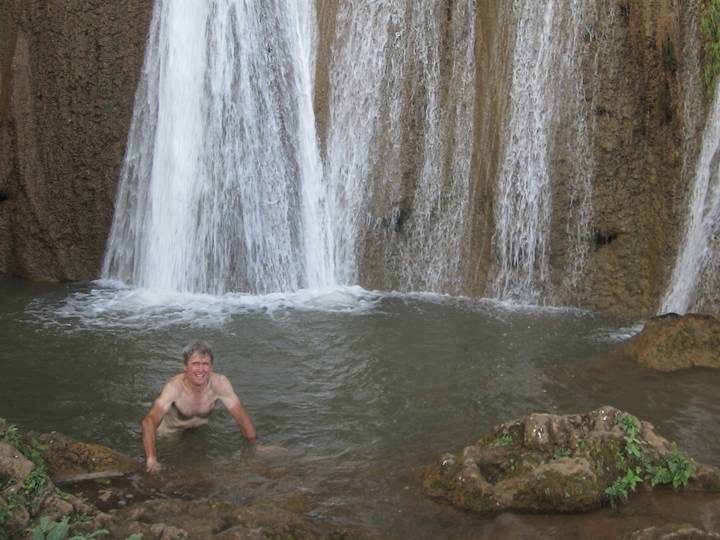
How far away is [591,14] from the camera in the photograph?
31.4 ft

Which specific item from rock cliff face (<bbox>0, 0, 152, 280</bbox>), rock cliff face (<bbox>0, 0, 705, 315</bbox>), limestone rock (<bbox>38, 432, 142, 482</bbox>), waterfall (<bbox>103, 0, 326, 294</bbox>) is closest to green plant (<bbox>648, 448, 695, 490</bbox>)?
limestone rock (<bbox>38, 432, 142, 482</bbox>)

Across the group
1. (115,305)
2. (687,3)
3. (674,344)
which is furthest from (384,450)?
(687,3)

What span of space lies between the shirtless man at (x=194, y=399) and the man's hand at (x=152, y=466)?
32 centimetres

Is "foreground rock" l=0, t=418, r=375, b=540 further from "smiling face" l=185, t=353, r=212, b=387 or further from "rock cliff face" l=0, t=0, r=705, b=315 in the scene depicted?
"rock cliff face" l=0, t=0, r=705, b=315

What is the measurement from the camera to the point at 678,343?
734cm

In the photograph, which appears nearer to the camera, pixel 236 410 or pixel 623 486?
pixel 623 486

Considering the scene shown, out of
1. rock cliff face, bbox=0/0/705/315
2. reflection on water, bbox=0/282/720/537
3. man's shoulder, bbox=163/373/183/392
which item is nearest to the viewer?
reflection on water, bbox=0/282/720/537

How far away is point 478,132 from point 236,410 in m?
5.78

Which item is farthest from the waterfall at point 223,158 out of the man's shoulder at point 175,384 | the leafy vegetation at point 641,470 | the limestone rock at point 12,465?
the leafy vegetation at point 641,470

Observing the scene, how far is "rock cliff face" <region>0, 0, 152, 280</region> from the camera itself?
1089cm

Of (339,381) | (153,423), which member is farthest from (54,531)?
(339,381)

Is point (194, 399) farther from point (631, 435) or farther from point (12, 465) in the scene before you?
point (631, 435)

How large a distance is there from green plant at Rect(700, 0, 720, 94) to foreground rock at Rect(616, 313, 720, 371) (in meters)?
2.98

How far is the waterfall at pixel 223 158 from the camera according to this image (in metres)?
10.5
